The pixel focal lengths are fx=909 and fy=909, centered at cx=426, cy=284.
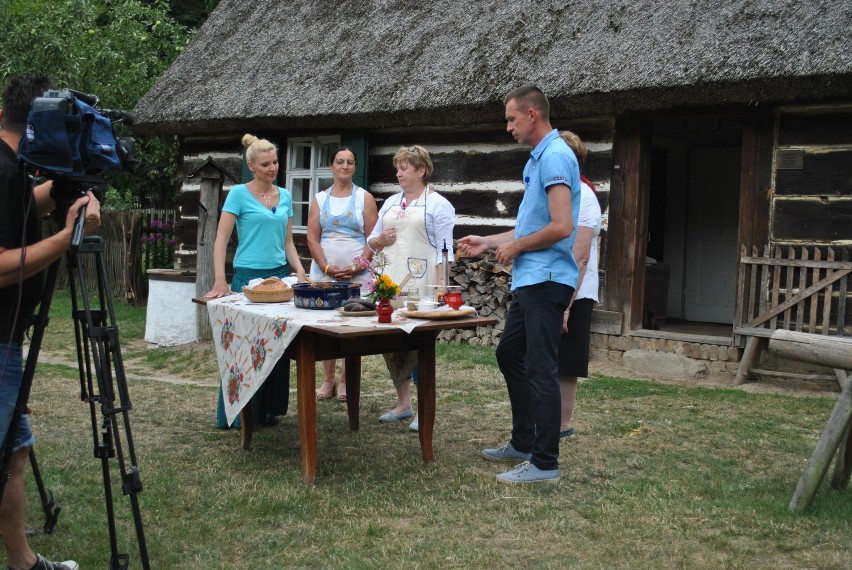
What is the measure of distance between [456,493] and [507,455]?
0.64 metres

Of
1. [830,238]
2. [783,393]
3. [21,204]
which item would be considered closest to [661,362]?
[783,393]

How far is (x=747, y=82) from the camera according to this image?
691cm

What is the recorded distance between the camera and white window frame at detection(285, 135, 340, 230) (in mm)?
10328

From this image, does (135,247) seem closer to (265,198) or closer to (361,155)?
(361,155)

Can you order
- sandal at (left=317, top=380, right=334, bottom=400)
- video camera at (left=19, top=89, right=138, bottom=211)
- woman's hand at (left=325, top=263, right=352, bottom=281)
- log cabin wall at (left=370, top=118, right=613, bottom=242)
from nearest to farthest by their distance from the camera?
video camera at (left=19, top=89, right=138, bottom=211), woman's hand at (left=325, top=263, right=352, bottom=281), sandal at (left=317, top=380, right=334, bottom=400), log cabin wall at (left=370, top=118, right=613, bottom=242)

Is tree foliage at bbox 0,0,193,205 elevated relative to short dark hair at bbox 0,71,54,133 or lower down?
elevated

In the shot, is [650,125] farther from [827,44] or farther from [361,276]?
[361,276]

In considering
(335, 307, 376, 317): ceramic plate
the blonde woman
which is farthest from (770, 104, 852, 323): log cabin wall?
(335, 307, 376, 317): ceramic plate

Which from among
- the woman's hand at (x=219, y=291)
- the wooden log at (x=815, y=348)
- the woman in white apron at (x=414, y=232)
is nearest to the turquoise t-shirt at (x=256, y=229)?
the woman's hand at (x=219, y=291)

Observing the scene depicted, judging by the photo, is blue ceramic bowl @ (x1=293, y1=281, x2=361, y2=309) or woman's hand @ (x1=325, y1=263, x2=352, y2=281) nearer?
blue ceramic bowl @ (x1=293, y1=281, x2=361, y2=309)

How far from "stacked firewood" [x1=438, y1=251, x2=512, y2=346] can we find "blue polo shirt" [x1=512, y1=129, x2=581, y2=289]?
4.22 m

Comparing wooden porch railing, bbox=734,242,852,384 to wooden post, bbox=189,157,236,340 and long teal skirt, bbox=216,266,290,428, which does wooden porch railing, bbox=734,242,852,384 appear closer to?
long teal skirt, bbox=216,266,290,428

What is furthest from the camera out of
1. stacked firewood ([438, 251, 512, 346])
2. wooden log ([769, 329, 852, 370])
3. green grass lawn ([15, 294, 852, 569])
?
stacked firewood ([438, 251, 512, 346])

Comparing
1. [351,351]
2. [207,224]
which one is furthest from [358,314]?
[207,224]
